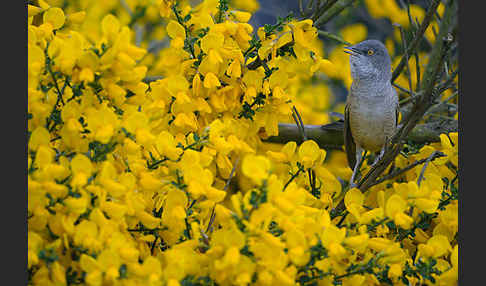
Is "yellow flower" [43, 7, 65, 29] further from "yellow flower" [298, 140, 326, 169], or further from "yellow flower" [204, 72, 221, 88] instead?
"yellow flower" [298, 140, 326, 169]

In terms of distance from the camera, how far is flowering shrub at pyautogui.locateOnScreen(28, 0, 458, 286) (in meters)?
0.67

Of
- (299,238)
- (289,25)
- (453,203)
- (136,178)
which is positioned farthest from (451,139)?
(136,178)

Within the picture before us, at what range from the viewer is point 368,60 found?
1.29 meters

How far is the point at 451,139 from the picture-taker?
102 centimetres

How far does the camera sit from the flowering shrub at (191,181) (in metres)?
0.67

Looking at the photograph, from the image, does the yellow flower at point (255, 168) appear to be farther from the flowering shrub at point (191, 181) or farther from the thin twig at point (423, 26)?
the thin twig at point (423, 26)

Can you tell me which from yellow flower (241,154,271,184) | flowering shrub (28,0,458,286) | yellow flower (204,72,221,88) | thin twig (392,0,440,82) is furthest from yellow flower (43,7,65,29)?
thin twig (392,0,440,82)

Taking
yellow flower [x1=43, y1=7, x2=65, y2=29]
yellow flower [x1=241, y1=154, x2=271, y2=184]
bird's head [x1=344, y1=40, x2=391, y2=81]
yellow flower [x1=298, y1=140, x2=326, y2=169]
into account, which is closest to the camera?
yellow flower [x1=241, y1=154, x2=271, y2=184]

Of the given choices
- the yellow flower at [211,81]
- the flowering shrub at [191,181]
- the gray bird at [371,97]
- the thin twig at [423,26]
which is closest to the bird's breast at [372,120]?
the gray bird at [371,97]

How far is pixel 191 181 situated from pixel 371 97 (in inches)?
28.2

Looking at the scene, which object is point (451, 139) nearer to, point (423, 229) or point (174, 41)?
point (423, 229)

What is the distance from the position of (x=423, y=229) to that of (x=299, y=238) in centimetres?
37

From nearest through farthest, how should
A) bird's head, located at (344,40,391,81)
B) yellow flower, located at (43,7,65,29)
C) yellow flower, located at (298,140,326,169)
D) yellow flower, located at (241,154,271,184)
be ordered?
yellow flower, located at (241,154,271,184), yellow flower, located at (43,7,65,29), yellow flower, located at (298,140,326,169), bird's head, located at (344,40,391,81)

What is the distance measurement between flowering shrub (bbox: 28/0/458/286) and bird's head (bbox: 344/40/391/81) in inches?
13.5
